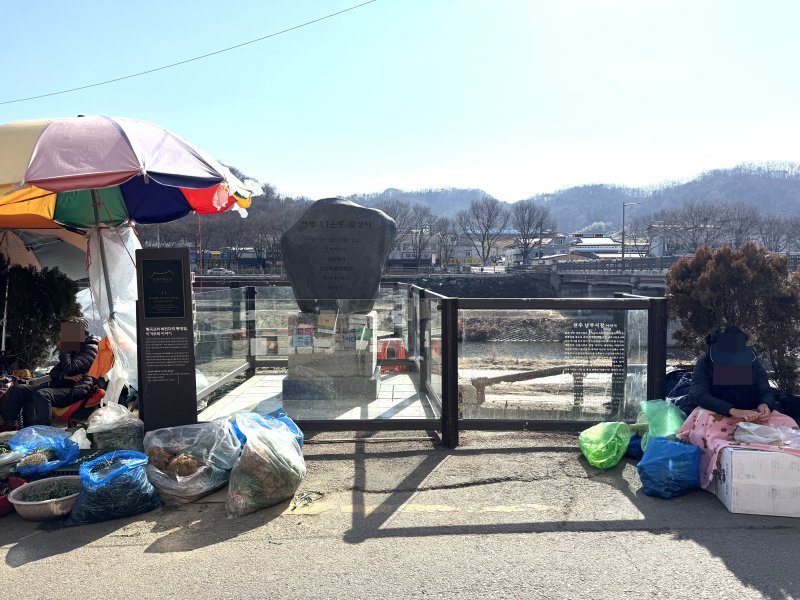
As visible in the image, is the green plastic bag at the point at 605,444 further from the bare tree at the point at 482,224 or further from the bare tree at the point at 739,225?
the bare tree at the point at 739,225

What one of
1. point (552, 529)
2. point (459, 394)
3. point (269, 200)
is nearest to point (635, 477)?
point (552, 529)

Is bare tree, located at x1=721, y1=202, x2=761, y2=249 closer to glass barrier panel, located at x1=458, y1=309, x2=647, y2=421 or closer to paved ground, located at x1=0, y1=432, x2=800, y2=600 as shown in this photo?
glass barrier panel, located at x1=458, y1=309, x2=647, y2=421

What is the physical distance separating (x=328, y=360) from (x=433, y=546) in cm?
314

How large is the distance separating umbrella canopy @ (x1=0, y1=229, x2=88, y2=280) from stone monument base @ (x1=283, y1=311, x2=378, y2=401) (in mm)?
4474

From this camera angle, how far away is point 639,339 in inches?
233

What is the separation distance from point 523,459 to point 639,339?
172 centimetres

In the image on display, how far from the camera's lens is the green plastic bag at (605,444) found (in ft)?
16.6

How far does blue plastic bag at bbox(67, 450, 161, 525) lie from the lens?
13.5 ft

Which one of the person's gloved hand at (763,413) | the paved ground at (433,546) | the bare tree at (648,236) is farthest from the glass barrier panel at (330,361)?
the bare tree at (648,236)

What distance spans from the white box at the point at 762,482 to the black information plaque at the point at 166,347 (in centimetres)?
438

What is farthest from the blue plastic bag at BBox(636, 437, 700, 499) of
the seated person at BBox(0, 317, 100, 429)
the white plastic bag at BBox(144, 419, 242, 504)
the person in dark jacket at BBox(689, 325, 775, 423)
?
the seated person at BBox(0, 317, 100, 429)

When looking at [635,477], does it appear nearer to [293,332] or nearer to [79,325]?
[293,332]

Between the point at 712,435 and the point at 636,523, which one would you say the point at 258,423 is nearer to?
the point at 636,523

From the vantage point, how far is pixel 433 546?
3.73 m
